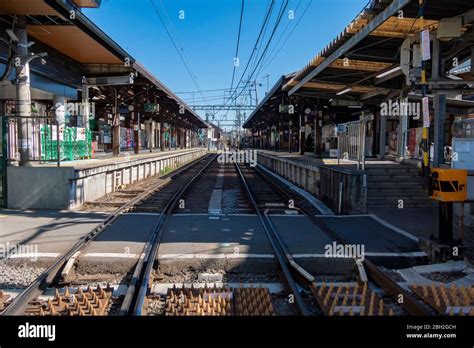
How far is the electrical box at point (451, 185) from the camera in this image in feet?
21.7

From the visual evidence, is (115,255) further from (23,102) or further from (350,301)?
(23,102)

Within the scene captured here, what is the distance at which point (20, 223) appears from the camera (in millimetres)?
9508

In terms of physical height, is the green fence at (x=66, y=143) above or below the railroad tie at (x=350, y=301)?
above

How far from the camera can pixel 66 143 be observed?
15.6m

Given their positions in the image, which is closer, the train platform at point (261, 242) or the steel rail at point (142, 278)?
the steel rail at point (142, 278)

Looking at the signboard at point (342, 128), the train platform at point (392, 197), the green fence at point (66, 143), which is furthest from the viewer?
the signboard at point (342, 128)

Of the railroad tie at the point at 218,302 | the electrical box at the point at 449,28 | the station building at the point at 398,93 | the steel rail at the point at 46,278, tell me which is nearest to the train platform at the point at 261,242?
the station building at the point at 398,93

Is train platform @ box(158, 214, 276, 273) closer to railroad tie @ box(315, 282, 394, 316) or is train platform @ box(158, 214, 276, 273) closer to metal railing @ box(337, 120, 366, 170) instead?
railroad tie @ box(315, 282, 394, 316)

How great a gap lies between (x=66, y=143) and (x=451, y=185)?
1303 cm

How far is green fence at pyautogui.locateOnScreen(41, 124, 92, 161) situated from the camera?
13320mm

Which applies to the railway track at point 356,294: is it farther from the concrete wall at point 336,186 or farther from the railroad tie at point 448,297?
the concrete wall at point 336,186

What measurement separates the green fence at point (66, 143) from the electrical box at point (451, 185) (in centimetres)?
1012


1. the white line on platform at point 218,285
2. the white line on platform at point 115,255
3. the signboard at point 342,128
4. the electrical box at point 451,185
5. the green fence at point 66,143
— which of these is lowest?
the white line on platform at point 218,285
